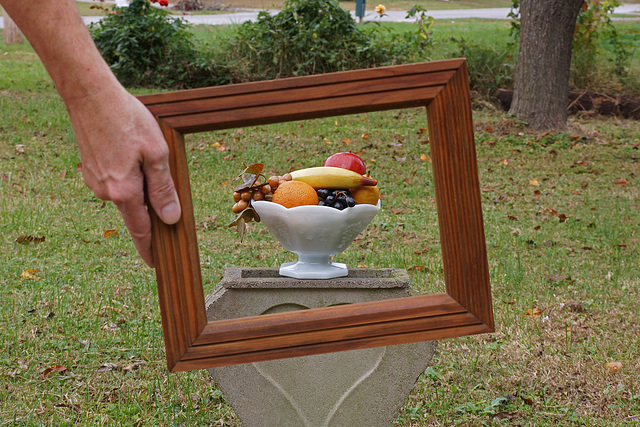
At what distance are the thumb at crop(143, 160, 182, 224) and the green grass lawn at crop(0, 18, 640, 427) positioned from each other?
4.67ft

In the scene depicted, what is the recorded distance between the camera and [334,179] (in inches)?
69.1

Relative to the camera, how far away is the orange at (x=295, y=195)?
5.65 ft

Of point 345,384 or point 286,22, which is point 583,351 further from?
point 286,22

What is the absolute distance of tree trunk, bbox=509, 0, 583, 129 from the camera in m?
6.33

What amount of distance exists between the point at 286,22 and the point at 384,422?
6.51m

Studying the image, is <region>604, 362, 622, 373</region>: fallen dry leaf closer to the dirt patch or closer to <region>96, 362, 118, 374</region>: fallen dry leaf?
<region>96, 362, 118, 374</region>: fallen dry leaf

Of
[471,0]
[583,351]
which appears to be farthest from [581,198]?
[471,0]

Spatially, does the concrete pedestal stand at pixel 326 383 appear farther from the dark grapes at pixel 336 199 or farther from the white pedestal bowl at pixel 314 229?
the dark grapes at pixel 336 199

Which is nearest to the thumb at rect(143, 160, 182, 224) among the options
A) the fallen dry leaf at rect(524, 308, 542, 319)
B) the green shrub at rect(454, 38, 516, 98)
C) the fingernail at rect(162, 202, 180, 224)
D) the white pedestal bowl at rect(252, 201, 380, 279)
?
the fingernail at rect(162, 202, 180, 224)

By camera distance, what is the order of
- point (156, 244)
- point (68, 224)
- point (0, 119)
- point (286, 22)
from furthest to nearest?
point (286, 22) < point (0, 119) < point (68, 224) < point (156, 244)

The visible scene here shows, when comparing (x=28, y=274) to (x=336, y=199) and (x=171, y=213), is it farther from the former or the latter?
(x=171, y=213)

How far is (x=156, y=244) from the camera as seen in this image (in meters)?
1.17

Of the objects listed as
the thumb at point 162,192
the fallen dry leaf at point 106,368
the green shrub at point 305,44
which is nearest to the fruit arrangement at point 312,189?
the thumb at point 162,192

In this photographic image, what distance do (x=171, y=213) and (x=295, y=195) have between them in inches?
24.9
